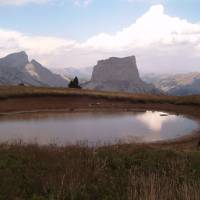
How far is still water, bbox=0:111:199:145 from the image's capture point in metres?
32.1

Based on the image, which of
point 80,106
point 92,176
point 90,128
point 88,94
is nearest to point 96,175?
point 92,176

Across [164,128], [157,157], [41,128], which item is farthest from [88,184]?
[164,128]

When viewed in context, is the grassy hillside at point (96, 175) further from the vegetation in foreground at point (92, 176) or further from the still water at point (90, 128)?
the still water at point (90, 128)

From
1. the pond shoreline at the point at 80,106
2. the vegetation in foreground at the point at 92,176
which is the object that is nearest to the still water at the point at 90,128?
the pond shoreline at the point at 80,106

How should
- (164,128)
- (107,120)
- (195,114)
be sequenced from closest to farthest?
(164,128) → (107,120) → (195,114)

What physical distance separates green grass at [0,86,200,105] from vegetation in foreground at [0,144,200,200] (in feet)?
135

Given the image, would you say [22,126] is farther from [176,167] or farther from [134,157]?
[176,167]

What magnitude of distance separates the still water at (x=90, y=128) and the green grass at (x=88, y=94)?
963 centimetres

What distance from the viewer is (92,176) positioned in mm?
13156

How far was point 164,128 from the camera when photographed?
39.9 m

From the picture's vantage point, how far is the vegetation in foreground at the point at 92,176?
11.2 meters

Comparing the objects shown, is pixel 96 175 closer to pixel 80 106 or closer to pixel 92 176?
pixel 92 176

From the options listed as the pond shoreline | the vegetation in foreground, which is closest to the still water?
the pond shoreline

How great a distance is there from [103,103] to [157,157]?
4416cm
